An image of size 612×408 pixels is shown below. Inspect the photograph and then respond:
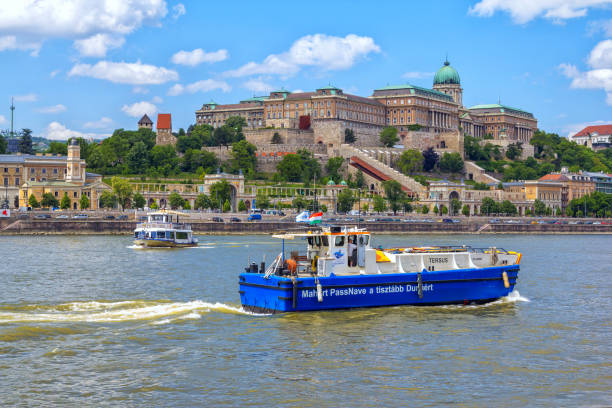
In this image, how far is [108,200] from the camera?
12344 cm

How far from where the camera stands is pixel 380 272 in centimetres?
3722

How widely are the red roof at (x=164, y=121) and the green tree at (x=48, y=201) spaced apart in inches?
2221

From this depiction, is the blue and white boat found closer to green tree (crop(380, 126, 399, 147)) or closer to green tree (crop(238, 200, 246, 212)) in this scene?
green tree (crop(238, 200, 246, 212))

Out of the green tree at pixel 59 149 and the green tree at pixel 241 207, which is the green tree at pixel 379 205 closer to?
the green tree at pixel 241 207

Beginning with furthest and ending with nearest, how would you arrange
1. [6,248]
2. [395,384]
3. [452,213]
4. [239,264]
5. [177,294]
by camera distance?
[452,213]
[6,248]
[239,264]
[177,294]
[395,384]

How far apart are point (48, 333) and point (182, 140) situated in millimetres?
136202

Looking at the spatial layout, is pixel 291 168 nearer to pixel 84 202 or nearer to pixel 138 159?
pixel 138 159

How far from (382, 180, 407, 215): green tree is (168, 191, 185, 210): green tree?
120 feet

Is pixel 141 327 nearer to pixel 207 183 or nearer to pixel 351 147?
pixel 207 183

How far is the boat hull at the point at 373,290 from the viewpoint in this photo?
34.0 meters

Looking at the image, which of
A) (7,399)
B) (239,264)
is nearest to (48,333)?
(7,399)

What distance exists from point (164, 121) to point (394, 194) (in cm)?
5593

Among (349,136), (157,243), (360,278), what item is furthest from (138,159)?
(360,278)

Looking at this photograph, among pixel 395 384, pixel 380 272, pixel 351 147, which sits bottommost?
pixel 395 384
